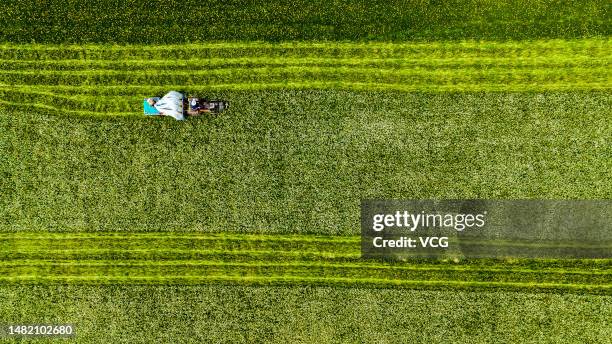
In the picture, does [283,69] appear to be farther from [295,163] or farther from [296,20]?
[295,163]

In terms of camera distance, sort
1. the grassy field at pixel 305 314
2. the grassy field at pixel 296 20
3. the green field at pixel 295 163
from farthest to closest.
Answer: the grassy field at pixel 296 20
the green field at pixel 295 163
the grassy field at pixel 305 314

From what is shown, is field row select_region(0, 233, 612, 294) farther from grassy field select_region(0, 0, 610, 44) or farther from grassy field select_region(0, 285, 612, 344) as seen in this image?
grassy field select_region(0, 0, 610, 44)

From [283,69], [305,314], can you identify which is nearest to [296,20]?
[283,69]

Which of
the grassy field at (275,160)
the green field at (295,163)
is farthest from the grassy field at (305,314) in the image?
the grassy field at (275,160)

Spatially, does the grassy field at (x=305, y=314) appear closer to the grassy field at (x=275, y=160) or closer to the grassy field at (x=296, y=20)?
the grassy field at (x=275, y=160)

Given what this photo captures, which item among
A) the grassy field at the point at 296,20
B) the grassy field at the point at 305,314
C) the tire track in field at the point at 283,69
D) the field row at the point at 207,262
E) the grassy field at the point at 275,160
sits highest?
the grassy field at the point at 296,20

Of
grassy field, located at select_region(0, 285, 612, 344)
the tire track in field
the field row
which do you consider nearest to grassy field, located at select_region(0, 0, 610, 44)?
the tire track in field
